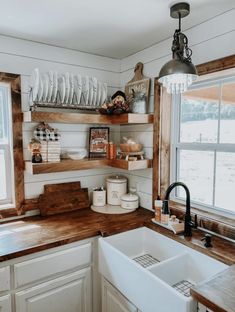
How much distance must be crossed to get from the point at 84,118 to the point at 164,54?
0.85 meters

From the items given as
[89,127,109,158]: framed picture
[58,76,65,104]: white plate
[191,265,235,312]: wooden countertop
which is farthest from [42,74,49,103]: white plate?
[191,265,235,312]: wooden countertop

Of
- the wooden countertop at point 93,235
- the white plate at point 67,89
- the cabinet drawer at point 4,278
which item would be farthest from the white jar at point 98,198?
the cabinet drawer at point 4,278

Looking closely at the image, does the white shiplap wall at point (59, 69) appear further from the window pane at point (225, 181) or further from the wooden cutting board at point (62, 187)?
the window pane at point (225, 181)

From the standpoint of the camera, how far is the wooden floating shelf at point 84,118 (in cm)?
183

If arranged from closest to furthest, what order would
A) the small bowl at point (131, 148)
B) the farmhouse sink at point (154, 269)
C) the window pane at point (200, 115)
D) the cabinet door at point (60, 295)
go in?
1. the farmhouse sink at point (154, 269)
2. the cabinet door at point (60, 295)
3. the window pane at point (200, 115)
4. the small bowl at point (131, 148)

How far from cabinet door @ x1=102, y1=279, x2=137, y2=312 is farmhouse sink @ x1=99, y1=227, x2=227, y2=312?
6 centimetres

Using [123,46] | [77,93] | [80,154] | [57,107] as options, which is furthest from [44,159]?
[123,46]

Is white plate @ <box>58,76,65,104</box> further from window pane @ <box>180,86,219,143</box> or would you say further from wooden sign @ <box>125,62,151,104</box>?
window pane @ <box>180,86,219,143</box>

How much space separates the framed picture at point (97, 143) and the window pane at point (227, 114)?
1.06 m

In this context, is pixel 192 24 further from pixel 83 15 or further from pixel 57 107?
pixel 57 107

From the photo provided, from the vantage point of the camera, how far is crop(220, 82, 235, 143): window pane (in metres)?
1.68

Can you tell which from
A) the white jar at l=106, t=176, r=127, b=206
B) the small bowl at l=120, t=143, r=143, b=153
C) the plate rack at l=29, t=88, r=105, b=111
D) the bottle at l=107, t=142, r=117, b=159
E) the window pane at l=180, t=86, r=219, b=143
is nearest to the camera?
the window pane at l=180, t=86, r=219, b=143

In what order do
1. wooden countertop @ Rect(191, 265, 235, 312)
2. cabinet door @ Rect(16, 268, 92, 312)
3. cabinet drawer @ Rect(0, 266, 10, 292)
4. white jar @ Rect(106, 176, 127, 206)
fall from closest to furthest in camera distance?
wooden countertop @ Rect(191, 265, 235, 312)
cabinet drawer @ Rect(0, 266, 10, 292)
cabinet door @ Rect(16, 268, 92, 312)
white jar @ Rect(106, 176, 127, 206)

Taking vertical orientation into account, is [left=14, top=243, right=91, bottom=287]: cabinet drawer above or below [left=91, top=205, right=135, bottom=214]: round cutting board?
below
